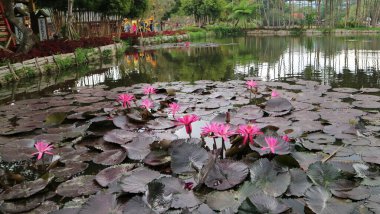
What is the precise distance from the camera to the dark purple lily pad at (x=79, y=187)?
278 centimetres

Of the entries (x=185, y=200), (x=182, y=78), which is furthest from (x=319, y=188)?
(x=182, y=78)

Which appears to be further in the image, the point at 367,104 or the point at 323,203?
the point at 367,104

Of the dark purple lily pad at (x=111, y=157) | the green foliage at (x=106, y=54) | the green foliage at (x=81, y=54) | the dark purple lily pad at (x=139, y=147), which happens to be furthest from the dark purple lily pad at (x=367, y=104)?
the green foliage at (x=106, y=54)

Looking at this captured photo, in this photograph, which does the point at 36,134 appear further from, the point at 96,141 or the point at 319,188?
the point at 319,188

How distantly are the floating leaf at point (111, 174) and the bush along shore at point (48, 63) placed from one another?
7.66 meters

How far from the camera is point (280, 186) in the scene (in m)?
2.59

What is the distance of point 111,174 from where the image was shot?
301 centimetres

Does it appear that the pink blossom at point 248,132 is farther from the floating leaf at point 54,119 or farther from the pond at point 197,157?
the floating leaf at point 54,119

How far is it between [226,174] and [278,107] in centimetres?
223

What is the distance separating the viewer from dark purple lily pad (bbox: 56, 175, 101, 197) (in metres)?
2.78

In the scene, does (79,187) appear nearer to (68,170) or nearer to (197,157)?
(68,170)

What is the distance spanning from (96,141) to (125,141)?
1.34ft

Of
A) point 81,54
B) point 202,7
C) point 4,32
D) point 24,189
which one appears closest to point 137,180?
point 24,189

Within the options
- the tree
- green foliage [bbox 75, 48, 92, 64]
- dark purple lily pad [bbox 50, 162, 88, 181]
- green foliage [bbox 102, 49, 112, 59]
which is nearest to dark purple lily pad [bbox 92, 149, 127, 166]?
dark purple lily pad [bbox 50, 162, 88, 181]
